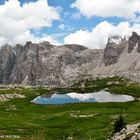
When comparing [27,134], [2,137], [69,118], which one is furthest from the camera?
[69,118]

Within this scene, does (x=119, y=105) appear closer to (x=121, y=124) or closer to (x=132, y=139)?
(x=121, y=124)

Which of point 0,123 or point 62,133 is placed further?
point 0,123

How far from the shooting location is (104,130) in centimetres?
10956

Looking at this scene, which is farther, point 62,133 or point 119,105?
point 119,105

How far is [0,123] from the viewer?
414 ft

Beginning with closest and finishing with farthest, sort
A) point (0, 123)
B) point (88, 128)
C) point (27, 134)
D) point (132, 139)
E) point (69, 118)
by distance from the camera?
point (132, 139), point (27, 134), point (88, 128), point (0, 123), point (69, 118)

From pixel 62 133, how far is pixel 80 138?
11.6m

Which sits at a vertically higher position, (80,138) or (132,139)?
(132,139)

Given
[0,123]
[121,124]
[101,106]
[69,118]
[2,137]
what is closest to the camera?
[121,124]

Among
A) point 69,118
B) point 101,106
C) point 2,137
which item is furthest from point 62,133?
point 101,106

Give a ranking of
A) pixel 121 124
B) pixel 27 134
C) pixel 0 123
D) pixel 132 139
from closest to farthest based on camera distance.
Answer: pixel 132 139 → pixel 121 124 → pixel 27 134 → pixel 0 123

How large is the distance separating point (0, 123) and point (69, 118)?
26.0 m

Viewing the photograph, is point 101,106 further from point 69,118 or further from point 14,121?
point 14,121

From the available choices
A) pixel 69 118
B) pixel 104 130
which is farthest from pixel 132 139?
pixel 69 118
